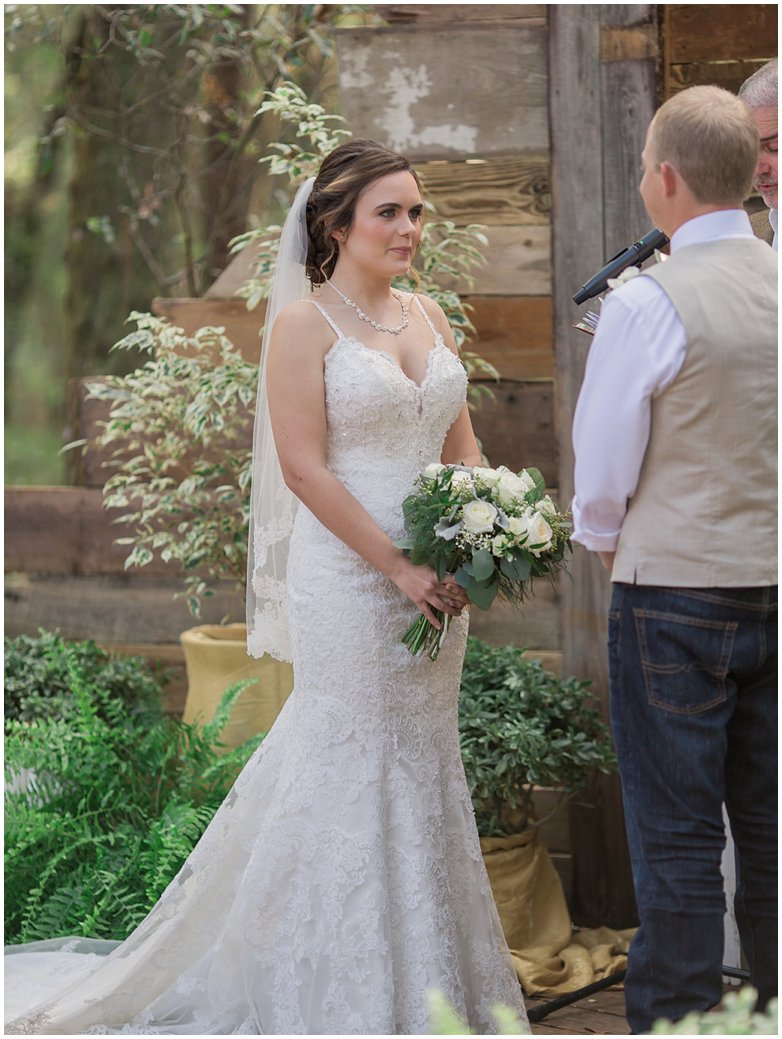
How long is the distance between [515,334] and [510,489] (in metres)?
1.85

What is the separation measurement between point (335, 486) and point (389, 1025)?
1.25 m

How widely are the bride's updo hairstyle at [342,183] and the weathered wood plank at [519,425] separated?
152 cm

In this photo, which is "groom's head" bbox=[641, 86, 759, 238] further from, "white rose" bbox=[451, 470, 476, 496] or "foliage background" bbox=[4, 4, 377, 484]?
"foliage background" bbox=[4, 4, 377, 484]

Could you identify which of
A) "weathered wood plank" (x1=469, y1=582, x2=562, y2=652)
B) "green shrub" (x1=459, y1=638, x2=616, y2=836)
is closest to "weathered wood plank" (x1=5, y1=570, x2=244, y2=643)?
"weathered wood plank" (x1=469, y1=582, x2=562, y2=652)

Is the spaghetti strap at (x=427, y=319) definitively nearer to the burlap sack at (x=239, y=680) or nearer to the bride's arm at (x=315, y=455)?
the bride's arm at (x=315, y=455)

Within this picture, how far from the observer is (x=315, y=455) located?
9.82ft

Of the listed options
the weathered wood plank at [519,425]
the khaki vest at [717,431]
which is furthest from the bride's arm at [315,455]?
the weathered wood plank at [519,425]

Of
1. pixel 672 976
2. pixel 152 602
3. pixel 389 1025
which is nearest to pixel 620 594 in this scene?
pixel 672 976

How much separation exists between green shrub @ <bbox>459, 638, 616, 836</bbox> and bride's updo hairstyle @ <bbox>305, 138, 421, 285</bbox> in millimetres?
1488

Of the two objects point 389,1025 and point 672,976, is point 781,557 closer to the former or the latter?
point 672,976

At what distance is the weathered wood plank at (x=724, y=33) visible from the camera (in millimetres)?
4086

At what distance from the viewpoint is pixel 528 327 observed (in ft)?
14.9

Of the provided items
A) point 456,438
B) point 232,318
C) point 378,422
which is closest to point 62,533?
point 232,318

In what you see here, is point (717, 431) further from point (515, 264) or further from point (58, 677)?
point (58, 677)
